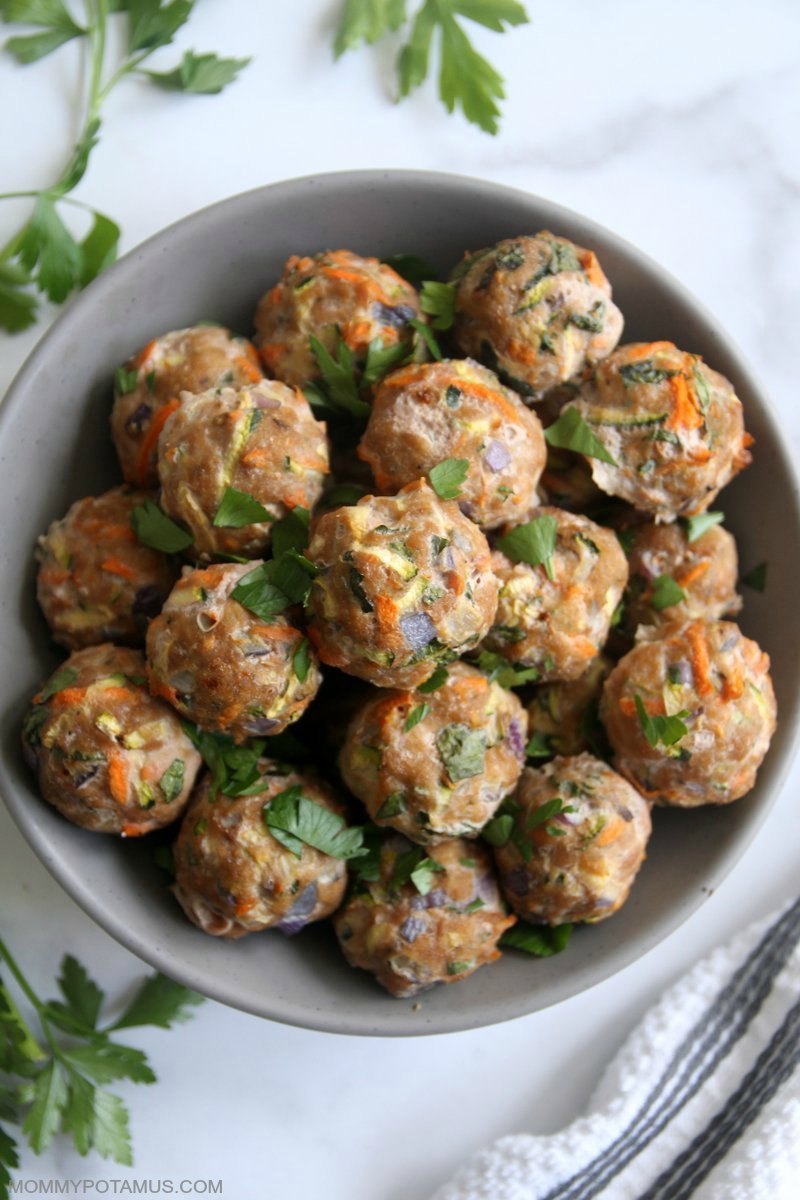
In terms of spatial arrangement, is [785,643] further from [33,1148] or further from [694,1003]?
[33,1148]

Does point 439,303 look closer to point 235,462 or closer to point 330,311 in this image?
point 330,311

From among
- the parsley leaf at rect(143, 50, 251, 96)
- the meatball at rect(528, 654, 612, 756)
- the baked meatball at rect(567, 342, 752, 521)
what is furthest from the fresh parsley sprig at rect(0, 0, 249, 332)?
the meatball at rect(528, 654, 612, 756)

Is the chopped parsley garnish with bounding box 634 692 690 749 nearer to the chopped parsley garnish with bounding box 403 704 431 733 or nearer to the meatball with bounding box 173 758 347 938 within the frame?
the chopped parsley garnish with bounding box 403 704 431 733

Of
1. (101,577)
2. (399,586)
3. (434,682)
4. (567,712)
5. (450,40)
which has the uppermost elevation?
(450,40)

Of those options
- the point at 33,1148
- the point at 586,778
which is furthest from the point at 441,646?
the point at 33,1148

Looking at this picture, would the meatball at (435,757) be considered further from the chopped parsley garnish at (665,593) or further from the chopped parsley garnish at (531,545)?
the chopped parsley garnish at (665,593)

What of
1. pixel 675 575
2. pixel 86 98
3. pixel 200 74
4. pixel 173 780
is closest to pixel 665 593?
pixel 675 575
